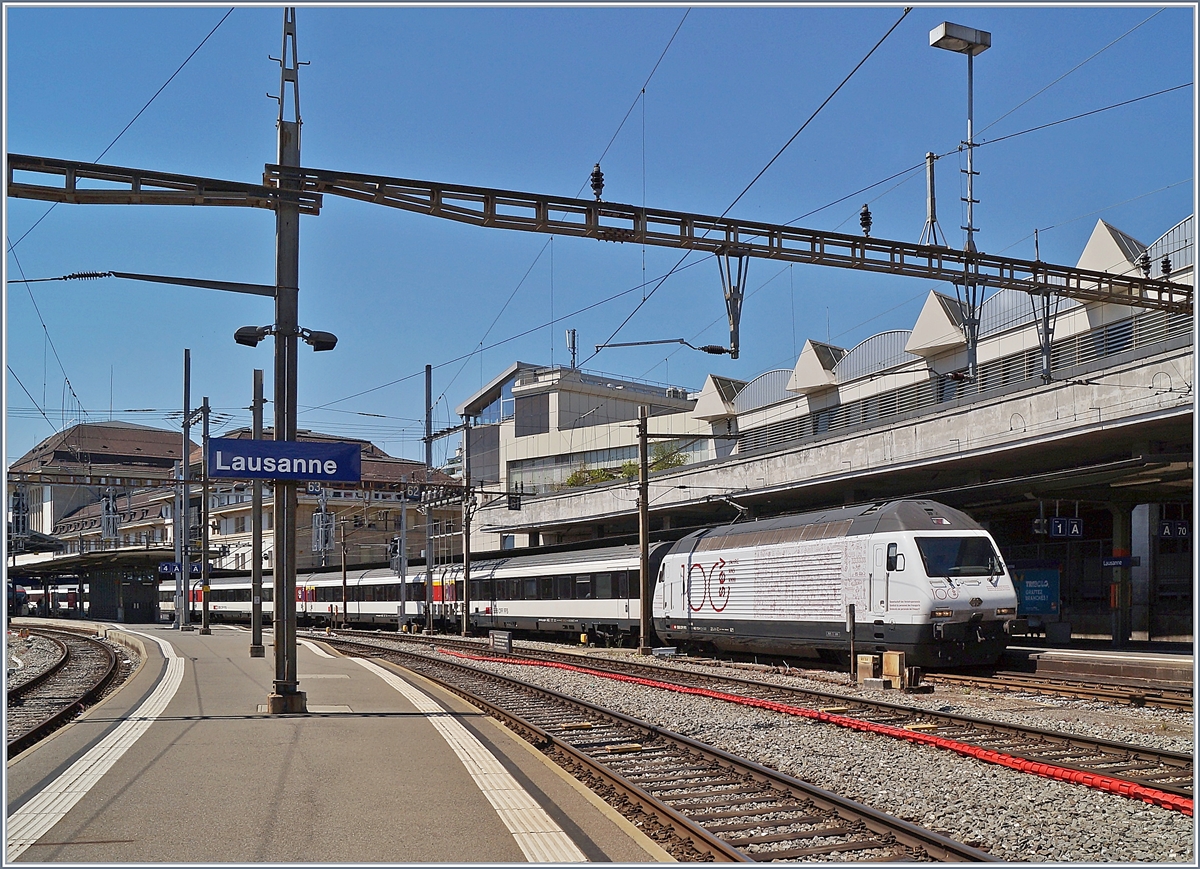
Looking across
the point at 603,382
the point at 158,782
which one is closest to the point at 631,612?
the point at 158,782

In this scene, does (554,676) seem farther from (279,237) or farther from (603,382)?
(603,382)

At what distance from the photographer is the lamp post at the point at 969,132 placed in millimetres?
17767

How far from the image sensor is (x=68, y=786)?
9430mm

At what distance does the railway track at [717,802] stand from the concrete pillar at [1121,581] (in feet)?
70.2

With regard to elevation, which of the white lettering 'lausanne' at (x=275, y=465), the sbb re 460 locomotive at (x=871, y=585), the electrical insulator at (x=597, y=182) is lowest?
the sbb re 460 locomotive at (x=871, y=585)

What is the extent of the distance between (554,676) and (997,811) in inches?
597

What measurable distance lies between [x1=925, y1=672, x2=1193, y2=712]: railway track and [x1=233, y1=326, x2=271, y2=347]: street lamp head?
42.3 ft

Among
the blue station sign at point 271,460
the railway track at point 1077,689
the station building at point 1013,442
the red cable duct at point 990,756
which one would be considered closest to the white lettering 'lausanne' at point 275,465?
the blue station sign at point 271,460

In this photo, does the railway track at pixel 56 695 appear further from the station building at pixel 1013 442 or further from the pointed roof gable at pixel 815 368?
the pointed roof gable at pixel 815 368

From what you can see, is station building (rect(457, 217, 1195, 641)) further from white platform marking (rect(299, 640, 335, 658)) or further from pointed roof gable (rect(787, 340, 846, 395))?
white platform marking (rect(299, 640, 335, 658))

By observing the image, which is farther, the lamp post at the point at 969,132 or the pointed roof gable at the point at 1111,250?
the pointed roof gable at the point at 1111,250

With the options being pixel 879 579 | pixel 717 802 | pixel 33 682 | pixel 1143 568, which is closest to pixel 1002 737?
pixel 717 802

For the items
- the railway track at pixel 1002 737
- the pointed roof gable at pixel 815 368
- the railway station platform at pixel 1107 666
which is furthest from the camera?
the pointed roof gable at pixel 815 368

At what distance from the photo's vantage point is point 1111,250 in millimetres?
35094
